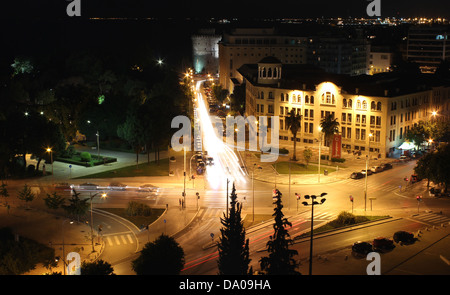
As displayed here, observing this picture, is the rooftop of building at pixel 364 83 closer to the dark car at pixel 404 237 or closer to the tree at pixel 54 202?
the dark car at pixel 404 237

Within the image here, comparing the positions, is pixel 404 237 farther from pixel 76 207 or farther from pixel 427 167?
pixel 76 207

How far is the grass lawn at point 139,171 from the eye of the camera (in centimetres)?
6681

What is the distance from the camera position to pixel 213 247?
44844 mm

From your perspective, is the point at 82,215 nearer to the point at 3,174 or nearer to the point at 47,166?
the point at 3,174

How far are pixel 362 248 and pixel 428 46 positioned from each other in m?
146

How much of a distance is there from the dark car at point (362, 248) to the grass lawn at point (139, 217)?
18.4m

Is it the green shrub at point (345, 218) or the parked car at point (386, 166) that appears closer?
the green shrub at point (345, 218)

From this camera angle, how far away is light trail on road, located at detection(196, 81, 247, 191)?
64.9 metres

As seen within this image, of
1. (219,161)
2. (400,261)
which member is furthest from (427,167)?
(219,161)

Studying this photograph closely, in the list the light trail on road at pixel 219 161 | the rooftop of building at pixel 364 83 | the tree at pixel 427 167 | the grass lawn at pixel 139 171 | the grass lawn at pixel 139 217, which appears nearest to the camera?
the grass lawn at pixel 139 217

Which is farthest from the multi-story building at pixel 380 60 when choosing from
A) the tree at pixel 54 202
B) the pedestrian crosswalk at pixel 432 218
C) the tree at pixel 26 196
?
the tree at pixel 54 202

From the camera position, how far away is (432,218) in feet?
166

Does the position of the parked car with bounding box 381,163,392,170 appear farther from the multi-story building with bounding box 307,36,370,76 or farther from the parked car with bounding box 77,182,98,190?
the multi-story building with bounding box 307,36,370,76
